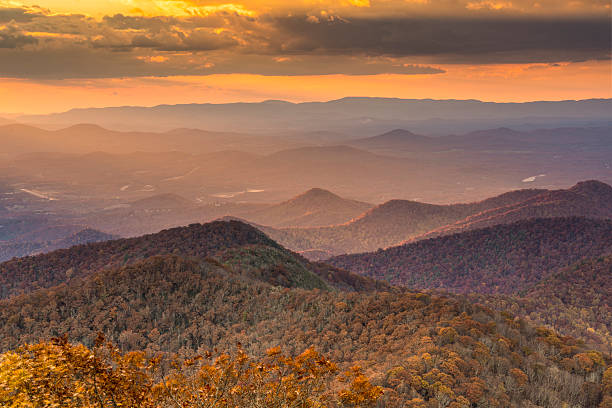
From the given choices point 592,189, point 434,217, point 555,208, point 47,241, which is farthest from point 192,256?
point 47,241

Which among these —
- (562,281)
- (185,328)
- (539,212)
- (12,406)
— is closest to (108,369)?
(12,406)

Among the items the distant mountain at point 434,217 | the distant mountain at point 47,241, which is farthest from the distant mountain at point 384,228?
the distant mountain at point 47,241

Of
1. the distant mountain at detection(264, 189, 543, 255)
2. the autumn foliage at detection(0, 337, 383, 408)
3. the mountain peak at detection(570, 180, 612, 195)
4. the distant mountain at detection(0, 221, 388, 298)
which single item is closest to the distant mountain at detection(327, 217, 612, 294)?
the distant mountain at detection(0, 221, 388, 298)

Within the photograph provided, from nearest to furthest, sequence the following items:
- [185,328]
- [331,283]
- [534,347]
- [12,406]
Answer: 1. [12,406]
2. [534,347]
3. [185,328]
4. [331,283]

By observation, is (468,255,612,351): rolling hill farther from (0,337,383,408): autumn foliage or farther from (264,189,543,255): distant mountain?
(264,189,543,255): distant mountain

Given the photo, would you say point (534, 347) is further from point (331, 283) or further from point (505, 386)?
point (331, 283)

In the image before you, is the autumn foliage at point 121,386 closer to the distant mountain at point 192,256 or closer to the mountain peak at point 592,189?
the distant mountain at point 192,256
